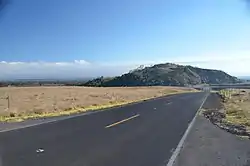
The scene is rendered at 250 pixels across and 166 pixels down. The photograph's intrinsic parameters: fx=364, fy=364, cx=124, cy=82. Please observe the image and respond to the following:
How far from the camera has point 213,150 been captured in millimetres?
10336

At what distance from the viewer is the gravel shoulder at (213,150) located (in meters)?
8.66

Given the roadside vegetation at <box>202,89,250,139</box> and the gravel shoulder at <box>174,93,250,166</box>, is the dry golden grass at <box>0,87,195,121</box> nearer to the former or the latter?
the roadside vegetation at <box>202,89,250,139</box>

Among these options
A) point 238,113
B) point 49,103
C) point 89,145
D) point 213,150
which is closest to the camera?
point 213,150

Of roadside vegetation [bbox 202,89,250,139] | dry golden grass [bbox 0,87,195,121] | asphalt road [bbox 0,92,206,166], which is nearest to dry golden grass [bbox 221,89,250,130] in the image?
roadside vegetation [bbox 202,89,250,139]

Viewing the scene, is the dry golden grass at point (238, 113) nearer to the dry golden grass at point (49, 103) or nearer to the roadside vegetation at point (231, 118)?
the roadside vegetation at point (231, 118)

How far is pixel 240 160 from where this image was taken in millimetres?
8898

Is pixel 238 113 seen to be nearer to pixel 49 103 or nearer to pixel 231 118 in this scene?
pixel 231 118

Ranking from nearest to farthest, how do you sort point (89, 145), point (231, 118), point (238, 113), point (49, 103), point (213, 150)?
point (213, 150) → point (89, 145) → point (231, 118) → point (238, 113) → point (49, 103)

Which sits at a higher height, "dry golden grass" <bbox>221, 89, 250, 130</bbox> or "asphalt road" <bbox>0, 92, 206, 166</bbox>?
"asphalt road" <bbox>0, 92, 206, 166</bbox>

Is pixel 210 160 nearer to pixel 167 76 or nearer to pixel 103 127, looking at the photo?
pixel 103 127

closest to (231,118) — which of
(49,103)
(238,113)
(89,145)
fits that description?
(238,113)

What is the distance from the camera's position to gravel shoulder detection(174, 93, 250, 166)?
8656mm

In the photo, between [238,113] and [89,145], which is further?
[238,113]

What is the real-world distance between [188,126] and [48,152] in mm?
8387
